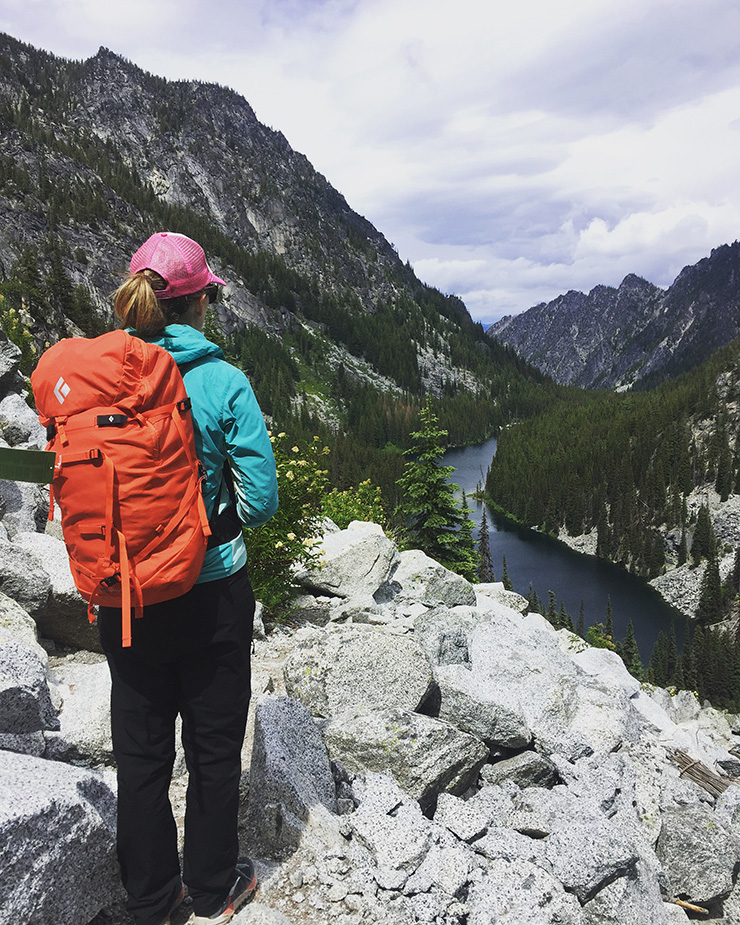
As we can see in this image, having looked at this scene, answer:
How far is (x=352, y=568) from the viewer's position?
32.2 ft

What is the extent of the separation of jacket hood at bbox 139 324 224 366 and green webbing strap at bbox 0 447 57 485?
0.72 meters

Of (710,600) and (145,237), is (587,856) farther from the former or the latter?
(145,237)

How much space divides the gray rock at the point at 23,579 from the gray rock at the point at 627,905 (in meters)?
5.16

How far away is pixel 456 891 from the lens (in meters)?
3.60

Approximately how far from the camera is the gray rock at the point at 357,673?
543cm

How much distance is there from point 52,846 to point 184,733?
2.31ft

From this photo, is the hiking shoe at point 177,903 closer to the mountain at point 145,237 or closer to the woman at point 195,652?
the woman at point 195,652

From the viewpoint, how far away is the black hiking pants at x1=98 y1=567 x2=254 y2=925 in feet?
8.83

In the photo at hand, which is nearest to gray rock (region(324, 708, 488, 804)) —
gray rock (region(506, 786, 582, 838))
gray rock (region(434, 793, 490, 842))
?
gray rock (region(434, 793, 490, 842))

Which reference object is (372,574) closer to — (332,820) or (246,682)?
(332,820)

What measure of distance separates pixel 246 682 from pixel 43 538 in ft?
14.3

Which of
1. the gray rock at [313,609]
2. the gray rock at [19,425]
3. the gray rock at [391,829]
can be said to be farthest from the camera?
the gray rock at [19,425]

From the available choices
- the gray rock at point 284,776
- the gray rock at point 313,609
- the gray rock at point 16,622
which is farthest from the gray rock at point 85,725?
the gray rock at point 313,609

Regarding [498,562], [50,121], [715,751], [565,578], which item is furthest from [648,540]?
[50,121]
